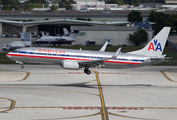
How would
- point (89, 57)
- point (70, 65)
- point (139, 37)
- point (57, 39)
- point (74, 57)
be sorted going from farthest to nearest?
point (139, 37) < point (57, 39) < point (89, 57) < point (74, 57) < point (70, 65)

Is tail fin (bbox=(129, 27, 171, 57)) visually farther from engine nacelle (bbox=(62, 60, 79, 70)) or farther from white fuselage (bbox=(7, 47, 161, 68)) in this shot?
engine nacelle (bbox=(62, 60, 79, 70))

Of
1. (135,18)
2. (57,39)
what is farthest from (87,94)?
(135,18)

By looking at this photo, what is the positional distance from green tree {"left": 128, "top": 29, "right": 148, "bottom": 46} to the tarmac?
192ft

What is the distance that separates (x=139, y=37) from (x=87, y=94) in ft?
282

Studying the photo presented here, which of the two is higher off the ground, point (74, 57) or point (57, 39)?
point (74, 57)

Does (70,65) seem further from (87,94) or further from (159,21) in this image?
(159,21)

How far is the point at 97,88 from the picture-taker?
50.2 m

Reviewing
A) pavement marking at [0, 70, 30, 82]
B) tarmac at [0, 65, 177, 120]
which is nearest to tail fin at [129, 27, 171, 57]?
Answer: tarmac at [0, 65, 177, 120]

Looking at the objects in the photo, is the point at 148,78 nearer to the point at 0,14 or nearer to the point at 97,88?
the point at 97,88

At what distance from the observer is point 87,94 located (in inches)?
1800

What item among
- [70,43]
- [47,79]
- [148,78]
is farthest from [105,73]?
[70,43]

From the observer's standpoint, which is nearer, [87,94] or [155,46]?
[87,94]

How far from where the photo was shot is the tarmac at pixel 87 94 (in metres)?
36.1

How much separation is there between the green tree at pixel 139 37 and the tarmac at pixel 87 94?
5852 cm
